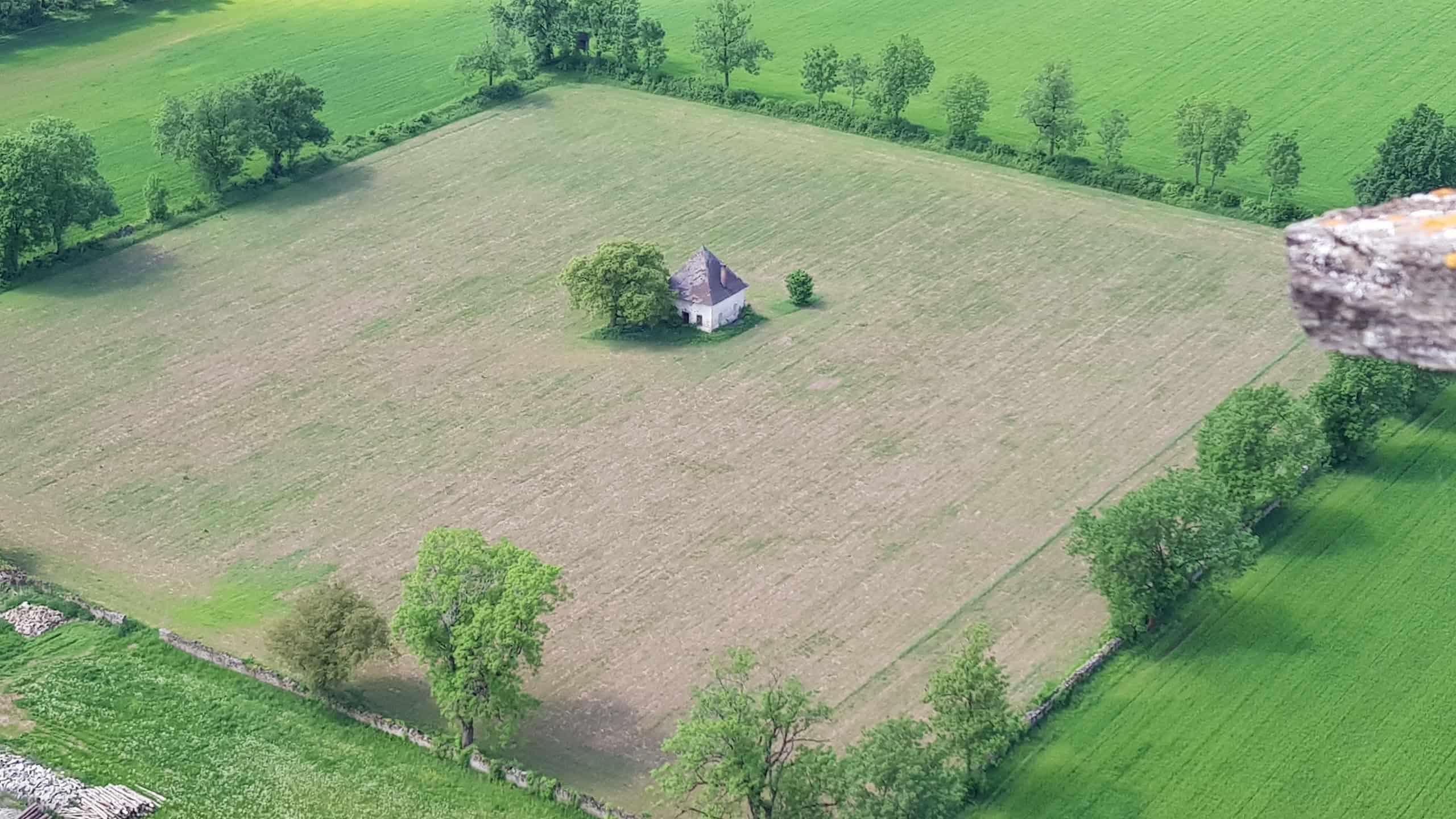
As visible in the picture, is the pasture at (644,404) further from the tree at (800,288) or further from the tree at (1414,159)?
the tree at (1414,159)

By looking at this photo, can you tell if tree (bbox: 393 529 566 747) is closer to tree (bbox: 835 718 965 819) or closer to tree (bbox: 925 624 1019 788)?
tree (bbox: 835 718 965 819)

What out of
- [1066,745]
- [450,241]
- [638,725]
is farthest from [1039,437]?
[450,241]

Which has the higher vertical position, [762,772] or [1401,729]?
[762,772]

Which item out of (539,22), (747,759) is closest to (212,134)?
(539,22)

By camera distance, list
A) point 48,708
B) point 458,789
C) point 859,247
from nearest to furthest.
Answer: point 458,789, point 48,708, point 859,247

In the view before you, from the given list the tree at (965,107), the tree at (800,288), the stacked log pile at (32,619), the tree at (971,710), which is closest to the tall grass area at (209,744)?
the stacked log pile at (32,619)

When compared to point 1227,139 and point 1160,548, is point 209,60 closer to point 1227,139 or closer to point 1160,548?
point 1227,139

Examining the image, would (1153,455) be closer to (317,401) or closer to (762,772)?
(762,772)
